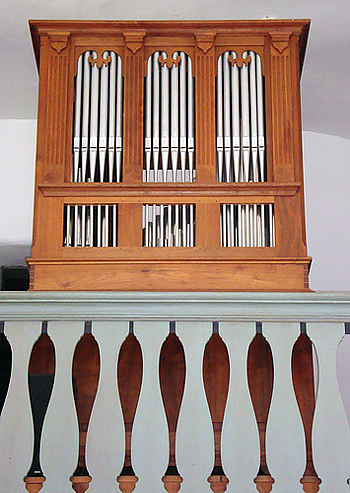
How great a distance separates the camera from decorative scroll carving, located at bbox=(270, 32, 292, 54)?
4816 millimetres

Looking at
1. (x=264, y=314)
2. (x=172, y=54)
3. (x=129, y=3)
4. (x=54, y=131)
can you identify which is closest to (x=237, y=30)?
(x=172, y=54)

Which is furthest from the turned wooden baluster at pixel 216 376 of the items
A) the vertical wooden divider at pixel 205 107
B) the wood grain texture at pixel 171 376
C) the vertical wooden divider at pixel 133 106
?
the vertical wooden divider at pixel 133 106

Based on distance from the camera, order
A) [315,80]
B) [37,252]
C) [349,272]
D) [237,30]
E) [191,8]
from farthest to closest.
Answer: [349,272] → [315,80] → [191,8] → [237,30] → [37,252]

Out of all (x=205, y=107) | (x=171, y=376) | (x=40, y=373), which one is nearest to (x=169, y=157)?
(x=205, y=107)

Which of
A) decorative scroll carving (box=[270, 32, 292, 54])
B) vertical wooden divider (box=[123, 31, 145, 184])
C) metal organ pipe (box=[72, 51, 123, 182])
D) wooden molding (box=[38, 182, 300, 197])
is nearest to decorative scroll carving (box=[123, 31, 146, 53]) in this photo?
vertical wooden divider (box=[123, 31, 145, 184])

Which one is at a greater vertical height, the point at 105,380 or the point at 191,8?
the point at 191,8

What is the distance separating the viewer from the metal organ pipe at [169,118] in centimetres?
467

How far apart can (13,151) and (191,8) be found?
2.50 meters

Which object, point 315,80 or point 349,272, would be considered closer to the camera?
point 315,80

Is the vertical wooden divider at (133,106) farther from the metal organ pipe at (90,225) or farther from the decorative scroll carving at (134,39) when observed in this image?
the metal organ pipe at (90,225)

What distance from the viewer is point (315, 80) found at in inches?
245

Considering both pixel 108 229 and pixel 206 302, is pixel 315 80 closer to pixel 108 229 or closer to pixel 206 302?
pixel 108 229

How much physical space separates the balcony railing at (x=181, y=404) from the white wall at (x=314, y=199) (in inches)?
136

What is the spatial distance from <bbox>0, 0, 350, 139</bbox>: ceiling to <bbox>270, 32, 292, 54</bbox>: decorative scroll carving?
423 mm
